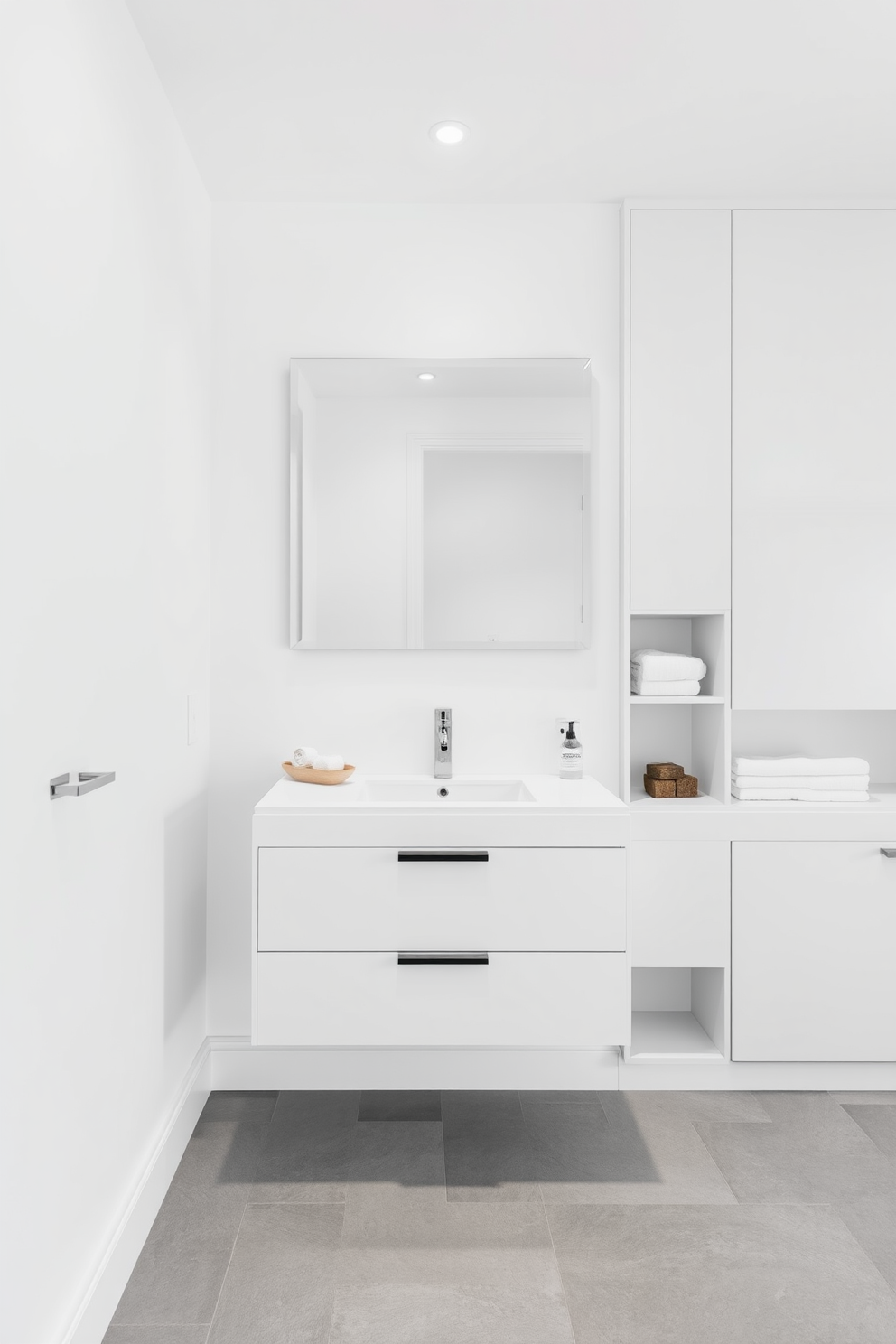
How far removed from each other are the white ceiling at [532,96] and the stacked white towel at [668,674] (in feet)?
4.27

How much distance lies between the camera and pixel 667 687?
2.47 metres

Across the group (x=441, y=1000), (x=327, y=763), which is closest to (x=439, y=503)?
(x=327, y=763)

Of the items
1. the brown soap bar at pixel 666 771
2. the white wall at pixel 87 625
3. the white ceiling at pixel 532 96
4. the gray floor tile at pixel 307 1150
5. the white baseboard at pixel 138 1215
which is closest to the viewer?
the white wall at pixel 87 625

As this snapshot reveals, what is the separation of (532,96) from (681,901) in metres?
2.06

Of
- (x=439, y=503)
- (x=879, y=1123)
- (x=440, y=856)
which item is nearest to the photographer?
(x=440, y=856)

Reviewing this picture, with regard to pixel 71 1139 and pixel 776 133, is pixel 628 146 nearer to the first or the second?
pixel 776 133

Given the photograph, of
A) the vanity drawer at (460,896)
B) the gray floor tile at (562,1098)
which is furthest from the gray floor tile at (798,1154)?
the vanity drawer at (460,896)

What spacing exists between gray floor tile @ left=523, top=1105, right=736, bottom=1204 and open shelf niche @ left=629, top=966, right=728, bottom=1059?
20 cm

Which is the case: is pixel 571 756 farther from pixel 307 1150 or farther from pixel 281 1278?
pixel 281 1278

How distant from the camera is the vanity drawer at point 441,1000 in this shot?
1.98m

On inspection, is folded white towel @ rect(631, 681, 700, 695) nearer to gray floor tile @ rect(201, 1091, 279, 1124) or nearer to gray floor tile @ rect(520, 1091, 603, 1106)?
gray floor tile @ rect(520, 1091, 603, 1106)

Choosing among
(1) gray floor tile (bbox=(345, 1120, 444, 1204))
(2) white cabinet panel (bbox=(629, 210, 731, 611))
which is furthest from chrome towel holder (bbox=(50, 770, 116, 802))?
(2) white cabinet panel (bbox=(629, 210, 731, 611))

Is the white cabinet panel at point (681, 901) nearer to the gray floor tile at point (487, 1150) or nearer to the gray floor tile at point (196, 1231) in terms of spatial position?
the gray floor tile at point (487, 1150)

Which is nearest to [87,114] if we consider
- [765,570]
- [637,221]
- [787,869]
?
[637,221]
